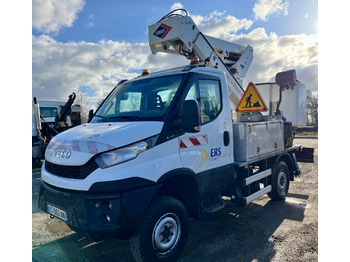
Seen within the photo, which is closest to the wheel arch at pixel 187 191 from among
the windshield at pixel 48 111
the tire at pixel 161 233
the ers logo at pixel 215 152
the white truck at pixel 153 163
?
the white truck at pixel 153 163

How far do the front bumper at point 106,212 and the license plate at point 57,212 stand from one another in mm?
64

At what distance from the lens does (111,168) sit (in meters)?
2.59

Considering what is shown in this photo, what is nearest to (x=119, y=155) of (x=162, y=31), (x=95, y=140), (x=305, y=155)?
(x=95, y=140)

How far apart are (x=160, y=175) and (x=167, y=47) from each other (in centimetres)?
355

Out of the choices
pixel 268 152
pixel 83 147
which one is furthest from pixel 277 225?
pixel 83 147

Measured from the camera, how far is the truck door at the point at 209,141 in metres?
3.32

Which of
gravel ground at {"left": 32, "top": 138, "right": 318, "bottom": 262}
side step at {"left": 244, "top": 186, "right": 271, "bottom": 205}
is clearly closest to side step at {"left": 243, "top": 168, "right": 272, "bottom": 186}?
side step at {"left": 244, "top": 186, "right": 271, "bottom": 205}

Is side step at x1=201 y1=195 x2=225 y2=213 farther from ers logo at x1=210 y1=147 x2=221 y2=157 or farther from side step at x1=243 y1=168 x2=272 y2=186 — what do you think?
ers logo at x1=210 y1=147 x2=221 y2=157

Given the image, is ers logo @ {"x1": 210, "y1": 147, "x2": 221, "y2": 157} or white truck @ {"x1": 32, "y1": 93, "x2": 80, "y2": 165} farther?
white truck @ {"x1": 32, "y1": 93, "x2": 80, "y2": 165}

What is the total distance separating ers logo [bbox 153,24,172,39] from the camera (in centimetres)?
526

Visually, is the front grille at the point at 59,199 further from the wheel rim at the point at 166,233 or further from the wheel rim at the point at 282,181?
the wheel rim at the point at 282,181

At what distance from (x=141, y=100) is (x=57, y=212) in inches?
69.3

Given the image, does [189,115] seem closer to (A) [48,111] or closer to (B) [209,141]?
(B) [209,141]

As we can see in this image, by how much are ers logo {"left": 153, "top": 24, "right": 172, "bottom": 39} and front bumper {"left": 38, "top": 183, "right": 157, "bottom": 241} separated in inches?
146
